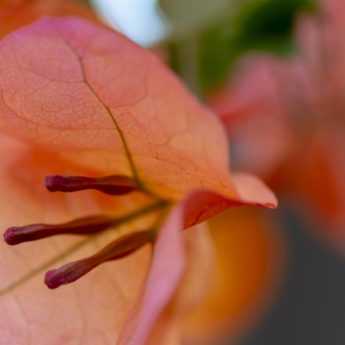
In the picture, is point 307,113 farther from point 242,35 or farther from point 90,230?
point 90,230

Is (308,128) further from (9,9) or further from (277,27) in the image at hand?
(9,9)

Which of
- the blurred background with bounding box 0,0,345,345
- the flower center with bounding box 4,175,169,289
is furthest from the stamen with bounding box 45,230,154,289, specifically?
the blurred background with bounding box 0,0,345,345

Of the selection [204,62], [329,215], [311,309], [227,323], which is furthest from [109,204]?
[311,309]

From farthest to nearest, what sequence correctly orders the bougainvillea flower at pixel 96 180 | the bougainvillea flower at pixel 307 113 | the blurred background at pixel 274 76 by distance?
1. the bougainvillea flower at pixel 307 113
2. the blurred background at pixel 274 76
3. the bougainvillea flower at pixel 96 180

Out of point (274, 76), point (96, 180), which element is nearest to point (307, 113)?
point (274, 76)

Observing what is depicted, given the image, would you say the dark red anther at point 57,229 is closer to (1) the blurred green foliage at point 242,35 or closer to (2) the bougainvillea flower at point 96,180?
(2) the bougainvillea flower at point 96,180

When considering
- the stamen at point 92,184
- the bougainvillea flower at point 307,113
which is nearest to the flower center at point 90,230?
the stamen at point 92,184

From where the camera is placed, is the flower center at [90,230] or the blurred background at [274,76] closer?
the flower center at [90,230]
